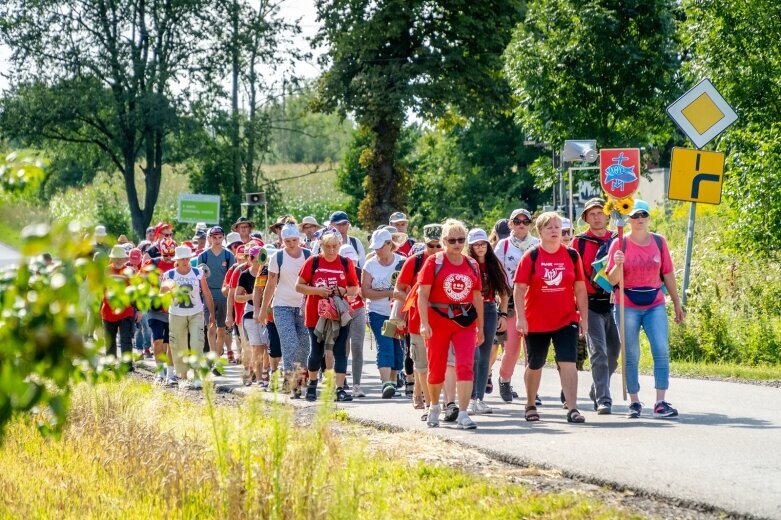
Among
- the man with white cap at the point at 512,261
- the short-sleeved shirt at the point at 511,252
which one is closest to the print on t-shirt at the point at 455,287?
the man with white cap at the point at 512,261

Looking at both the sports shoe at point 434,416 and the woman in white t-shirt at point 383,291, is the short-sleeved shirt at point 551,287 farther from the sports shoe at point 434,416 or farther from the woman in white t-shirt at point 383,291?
the woman in white t-shirt at point 383,291

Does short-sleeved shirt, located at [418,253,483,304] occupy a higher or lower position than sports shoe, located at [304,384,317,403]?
higher

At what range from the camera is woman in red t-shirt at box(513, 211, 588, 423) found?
419 inches

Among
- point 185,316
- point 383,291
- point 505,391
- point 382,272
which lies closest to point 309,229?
point 185,316

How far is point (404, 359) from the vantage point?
47.2ft

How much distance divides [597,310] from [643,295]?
21.6 inches

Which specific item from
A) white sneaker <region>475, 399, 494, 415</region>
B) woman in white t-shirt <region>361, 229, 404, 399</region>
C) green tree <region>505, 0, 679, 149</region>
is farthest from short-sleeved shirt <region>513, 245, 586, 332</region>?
green tree <region>505, 0, 679, 149</region>

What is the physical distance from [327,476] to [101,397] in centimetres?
531

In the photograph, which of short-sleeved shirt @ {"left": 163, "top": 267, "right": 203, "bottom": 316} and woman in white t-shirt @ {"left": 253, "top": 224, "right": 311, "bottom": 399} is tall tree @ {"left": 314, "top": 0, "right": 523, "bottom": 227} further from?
woman in white t-shirt @ {"left": 253, "top": 224, "right": 311, "bottom": 399}

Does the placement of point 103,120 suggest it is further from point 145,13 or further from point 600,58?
point 600,58

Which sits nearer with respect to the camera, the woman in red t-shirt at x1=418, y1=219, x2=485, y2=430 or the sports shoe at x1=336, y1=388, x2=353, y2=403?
the woman in red t-shirt at x1=418, y1=219, x2=485, y2=430

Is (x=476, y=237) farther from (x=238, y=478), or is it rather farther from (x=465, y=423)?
(x=238, y=478)

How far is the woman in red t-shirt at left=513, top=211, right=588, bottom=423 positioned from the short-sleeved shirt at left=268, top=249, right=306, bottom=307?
377cm

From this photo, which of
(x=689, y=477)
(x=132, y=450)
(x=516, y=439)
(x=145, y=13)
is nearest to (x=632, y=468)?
(x=689, y=477)
